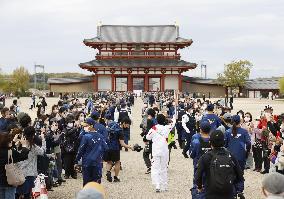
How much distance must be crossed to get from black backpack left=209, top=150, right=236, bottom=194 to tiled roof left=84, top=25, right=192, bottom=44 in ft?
194

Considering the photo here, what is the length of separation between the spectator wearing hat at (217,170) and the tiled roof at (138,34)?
5901cm

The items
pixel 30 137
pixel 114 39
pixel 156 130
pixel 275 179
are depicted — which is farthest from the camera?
pixel 114 39

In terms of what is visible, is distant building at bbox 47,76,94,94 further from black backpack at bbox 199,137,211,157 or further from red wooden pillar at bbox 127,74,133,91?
black backpack at bbox 199,137,211,157

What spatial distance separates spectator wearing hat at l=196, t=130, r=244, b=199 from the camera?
6297 mm

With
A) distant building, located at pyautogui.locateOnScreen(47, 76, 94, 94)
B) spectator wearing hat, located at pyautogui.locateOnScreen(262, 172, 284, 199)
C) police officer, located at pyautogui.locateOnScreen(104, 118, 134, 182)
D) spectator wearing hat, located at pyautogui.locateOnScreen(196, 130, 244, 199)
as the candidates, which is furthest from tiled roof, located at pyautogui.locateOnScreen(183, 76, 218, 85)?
spectator wearing hat, located at pyautogui.locateOnScreen(262, 172, 284, 199)

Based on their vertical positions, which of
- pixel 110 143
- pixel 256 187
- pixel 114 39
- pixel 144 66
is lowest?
pixel 256 187

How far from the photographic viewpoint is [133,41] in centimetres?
6625

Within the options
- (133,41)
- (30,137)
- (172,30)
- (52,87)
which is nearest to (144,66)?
(133,41)

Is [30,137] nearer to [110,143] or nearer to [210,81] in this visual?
[110,143]

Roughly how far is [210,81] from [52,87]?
2418cm

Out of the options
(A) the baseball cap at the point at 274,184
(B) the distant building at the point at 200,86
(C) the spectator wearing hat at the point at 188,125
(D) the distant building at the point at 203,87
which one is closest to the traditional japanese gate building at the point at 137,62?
(D) the distant building at the point at 203,87

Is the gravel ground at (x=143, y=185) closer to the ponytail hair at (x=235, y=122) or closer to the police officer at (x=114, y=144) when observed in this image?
the police officer at (x=114, y=144)

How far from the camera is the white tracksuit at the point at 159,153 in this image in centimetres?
1023

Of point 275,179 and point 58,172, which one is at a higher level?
point 275,179
